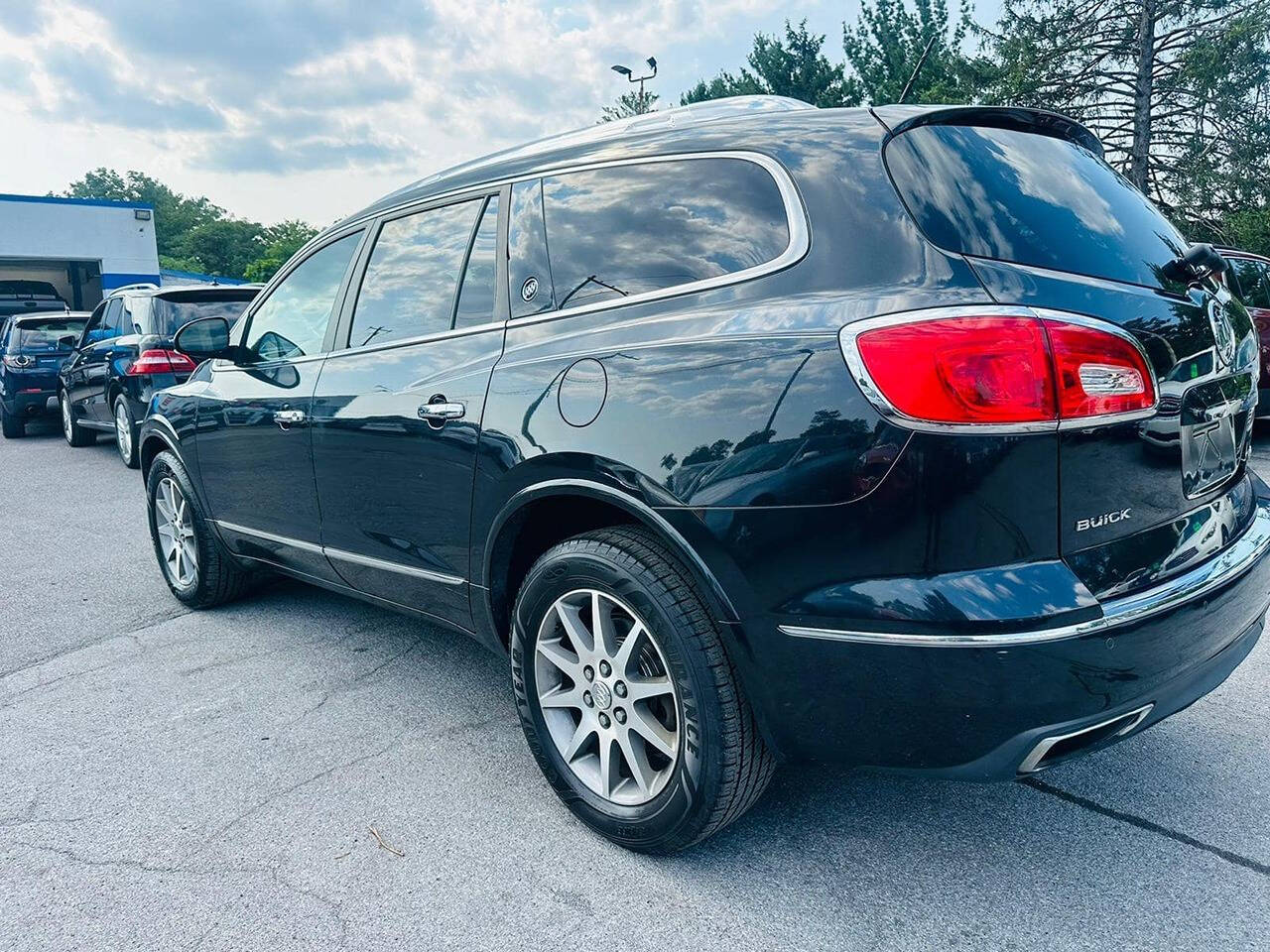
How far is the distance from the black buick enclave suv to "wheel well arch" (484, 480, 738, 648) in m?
0.01

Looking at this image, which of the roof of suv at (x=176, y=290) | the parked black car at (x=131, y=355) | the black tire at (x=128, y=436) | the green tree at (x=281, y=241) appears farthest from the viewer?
the green tree at (x=281, y=241)

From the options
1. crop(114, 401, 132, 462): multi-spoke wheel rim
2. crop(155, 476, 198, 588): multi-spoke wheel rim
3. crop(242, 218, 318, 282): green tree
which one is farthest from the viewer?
crop(242, 218, 318, 282): green tree

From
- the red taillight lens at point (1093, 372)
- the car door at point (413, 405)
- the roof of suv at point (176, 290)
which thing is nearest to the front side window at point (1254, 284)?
the red taillight lens at point (1093, 372)

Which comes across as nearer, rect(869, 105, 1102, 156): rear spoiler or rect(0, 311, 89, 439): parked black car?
rect(869, 105, 1102, 156): rear spoiler

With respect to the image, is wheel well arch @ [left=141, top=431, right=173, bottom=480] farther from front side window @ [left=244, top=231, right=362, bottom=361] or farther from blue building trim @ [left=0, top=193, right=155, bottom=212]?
blue building trim @ [left=0, top=193, right=155, bottom=212]

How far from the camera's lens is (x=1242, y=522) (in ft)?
7.77

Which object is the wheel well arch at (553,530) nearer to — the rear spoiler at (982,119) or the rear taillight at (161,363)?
the rear spoiler at (982,119)

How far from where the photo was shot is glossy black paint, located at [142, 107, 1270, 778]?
1.88 m

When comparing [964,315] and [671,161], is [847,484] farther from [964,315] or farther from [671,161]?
[671,161]

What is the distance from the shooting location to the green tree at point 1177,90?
19.4m

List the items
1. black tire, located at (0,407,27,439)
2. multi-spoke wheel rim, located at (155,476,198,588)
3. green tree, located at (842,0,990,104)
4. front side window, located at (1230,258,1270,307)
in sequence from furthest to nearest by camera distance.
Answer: green tree, located at (842,0,990,104) → black tire, located at (0,407,27,439) → front side window, located at (1230,258,1270,307) → multi-spoke wheel rim, located at (155,476,198,588)

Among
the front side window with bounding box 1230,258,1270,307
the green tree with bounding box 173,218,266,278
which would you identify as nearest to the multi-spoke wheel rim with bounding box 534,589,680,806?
the front side window with bounding box 1230,258,1270,307

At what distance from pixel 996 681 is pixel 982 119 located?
1405 millimetres

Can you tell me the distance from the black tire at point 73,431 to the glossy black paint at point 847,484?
414 inches
